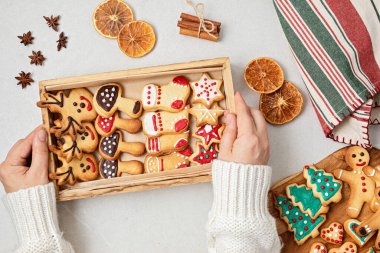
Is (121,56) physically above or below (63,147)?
above

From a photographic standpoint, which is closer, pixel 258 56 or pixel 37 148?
pixel 37 148

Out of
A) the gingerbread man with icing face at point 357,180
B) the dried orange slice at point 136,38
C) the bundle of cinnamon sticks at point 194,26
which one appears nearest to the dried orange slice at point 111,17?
the dried orange slice at point 136,38

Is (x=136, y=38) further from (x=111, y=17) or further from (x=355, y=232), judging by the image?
(x=355, y=232)

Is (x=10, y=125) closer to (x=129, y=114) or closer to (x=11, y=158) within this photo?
(x=11, y=158)

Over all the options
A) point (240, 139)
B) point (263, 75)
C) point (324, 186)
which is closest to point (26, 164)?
point (240, 139)

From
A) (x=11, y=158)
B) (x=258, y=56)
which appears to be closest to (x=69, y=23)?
(x=11, y=158)

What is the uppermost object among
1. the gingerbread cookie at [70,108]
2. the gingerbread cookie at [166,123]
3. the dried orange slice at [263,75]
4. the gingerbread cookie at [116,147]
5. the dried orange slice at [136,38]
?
the dried orange slice at [136,38]

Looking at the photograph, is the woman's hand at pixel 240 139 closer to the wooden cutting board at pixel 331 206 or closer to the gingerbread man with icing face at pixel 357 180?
the wooden cutting board at pixel 331 206
